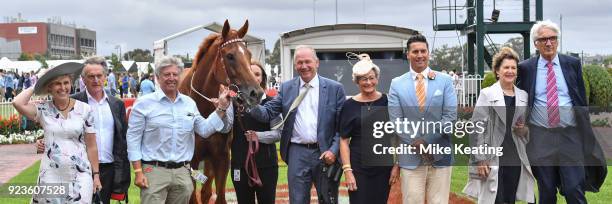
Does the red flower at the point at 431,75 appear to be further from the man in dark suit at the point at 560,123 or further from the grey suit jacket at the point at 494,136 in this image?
the man in dark suit at the point at 560,123

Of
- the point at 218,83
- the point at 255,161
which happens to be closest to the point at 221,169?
the point at 255,161

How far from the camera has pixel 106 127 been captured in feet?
18.6

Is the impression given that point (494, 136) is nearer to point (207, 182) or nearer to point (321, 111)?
point (321, 111)

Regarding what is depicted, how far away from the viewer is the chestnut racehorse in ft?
18.8

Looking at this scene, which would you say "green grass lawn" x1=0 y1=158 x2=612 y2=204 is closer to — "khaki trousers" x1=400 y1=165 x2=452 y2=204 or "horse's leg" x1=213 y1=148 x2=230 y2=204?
"horse's leg" x1=213 y1=148 x2=230 y2=204

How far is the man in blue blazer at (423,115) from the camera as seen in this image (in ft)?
17.5

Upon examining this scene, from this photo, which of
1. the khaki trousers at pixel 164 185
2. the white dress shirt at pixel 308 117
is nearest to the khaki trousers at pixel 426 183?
the white dress shirt at pixel 308 117

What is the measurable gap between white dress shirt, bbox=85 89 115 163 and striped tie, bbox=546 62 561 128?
3.70 metres

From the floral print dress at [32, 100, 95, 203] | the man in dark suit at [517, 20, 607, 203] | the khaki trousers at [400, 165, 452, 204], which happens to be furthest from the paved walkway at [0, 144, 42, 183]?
the man in dark suit at [517, 20, 607, 203]

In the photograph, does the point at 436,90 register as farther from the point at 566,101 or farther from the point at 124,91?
the point at 124,91

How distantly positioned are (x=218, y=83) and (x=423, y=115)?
2.00 m

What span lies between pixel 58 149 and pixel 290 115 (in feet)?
6.18

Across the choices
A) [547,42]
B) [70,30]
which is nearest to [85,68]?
[547,42]

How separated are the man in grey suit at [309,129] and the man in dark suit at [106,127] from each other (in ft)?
3.79
